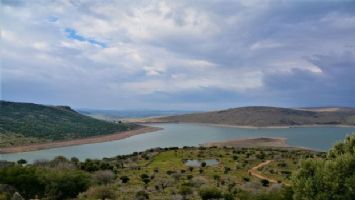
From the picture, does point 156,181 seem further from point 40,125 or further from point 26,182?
point 40,125

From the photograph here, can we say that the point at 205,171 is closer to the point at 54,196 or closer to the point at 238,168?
the point at 238,168

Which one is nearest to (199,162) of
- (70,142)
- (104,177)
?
(104,177)

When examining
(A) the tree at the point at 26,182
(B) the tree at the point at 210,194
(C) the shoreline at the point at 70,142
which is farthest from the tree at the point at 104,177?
(C) the shoreline at the point at 70,142

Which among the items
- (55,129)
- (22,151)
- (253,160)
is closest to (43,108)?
(55,129)

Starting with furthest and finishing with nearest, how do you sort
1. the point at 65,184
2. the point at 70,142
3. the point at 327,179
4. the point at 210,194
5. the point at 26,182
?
1. the point at 70,142
2. the point at 26,182
3. the point at 65,184
4. the point at 210,194
5. the point at 327,179

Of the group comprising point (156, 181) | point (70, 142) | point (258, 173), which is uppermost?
point (156, 181)

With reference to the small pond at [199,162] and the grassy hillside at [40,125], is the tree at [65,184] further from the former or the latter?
the grassy hillside at [40,125]

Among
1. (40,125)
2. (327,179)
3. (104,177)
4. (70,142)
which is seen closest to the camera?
(327,179)

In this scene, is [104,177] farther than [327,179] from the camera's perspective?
Yes
